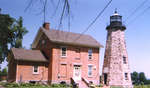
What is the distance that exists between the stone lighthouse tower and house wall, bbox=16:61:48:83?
36.8 ft

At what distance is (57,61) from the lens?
26922mm

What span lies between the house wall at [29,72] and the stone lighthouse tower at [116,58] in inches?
442

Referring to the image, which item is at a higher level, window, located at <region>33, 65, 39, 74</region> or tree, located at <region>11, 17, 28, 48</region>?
tree, located at <region>11, 17, 28, 48</region>

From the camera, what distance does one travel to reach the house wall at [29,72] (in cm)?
2441

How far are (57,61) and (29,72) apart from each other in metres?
4.16

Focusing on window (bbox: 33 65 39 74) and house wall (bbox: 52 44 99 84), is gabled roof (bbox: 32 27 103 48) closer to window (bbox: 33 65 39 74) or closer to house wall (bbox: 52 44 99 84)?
house wall (bbox: 52 44 99 84)

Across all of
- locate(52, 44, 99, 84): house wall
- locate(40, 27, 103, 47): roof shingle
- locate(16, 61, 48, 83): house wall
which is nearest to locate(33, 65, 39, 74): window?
locate(16, 61, 48, 83): house wall

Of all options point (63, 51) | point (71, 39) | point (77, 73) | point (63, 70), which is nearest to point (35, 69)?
point (63, 70)

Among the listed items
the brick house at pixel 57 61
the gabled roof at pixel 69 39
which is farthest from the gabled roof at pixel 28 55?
the gabled roof at pixel 69 39

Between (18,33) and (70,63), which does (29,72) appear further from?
(18,33)

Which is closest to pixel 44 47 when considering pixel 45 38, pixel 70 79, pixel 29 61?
pixel 45 38

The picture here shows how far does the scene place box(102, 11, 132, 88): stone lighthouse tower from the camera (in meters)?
31.4

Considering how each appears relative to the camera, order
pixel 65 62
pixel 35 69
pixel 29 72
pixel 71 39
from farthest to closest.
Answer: pixel 71 39 → pixel 65 62 → pixel 35 69 → pixel 29 72

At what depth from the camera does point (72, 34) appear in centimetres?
3180
